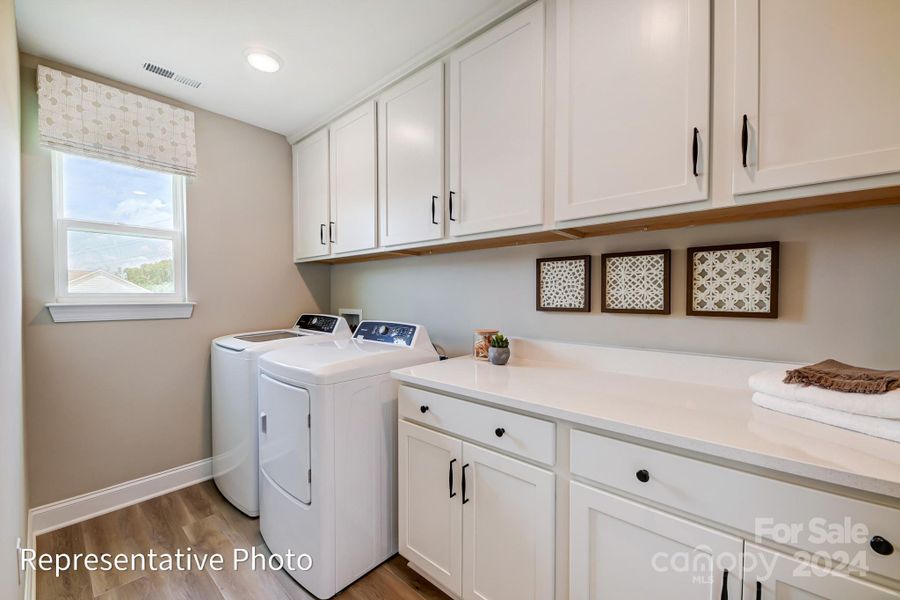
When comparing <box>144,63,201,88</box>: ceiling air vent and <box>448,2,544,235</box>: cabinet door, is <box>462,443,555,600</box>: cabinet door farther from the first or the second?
<box>144,63,201,88</box>: ceiling air vent

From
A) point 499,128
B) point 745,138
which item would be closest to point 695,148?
point 745,138

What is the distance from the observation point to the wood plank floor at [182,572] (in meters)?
1.51

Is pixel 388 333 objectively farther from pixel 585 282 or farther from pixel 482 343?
pixel 585 282

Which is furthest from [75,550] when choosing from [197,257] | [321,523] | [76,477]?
[197,257]

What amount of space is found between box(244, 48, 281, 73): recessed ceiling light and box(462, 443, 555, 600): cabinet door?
2.09m

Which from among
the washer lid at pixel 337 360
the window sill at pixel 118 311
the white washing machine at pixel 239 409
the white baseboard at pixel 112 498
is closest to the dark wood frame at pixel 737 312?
the washer lid at pixel 337 360

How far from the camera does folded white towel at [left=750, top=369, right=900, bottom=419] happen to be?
0.77 metres

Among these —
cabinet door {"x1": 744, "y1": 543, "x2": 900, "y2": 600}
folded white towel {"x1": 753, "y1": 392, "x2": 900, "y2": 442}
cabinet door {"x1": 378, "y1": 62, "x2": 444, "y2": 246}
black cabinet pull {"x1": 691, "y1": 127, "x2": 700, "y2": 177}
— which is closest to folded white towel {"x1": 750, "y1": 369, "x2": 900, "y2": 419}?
folded white towel {"x1": 753, "y1": 392, "x2": 900, "y2": 442}

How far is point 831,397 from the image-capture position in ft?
2.82

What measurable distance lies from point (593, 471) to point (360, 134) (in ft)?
6.93

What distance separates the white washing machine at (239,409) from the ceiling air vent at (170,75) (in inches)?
60.4

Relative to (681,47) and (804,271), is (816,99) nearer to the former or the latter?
(681,47)

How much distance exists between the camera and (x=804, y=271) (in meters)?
1.16

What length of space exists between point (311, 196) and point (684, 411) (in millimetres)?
2559
